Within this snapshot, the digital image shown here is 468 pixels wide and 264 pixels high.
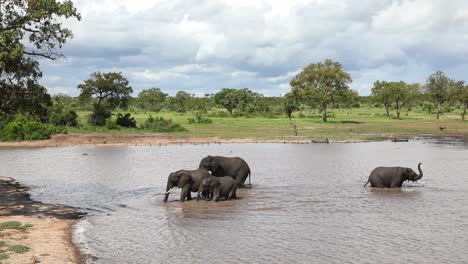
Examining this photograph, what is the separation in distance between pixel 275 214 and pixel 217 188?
2891 millimetres

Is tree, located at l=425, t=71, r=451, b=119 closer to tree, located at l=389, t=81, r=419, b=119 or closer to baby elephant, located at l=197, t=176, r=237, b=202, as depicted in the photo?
tree, located at l=389, t=81, r=419, b=119

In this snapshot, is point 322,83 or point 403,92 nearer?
point 322,83

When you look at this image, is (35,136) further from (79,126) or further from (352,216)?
(352,216)

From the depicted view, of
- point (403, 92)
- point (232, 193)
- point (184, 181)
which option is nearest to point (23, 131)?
point (184, 181)

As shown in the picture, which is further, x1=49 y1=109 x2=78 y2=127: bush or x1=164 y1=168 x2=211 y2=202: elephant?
x1=49 y1=109 x2=78 y2=127: bush

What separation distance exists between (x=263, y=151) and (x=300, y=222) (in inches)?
995

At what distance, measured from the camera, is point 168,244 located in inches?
560

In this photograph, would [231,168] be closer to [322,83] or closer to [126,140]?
[126,140]

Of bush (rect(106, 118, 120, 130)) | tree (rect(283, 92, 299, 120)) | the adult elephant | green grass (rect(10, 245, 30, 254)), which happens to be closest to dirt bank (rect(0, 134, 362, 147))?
bush (rect(106, 118, 120, 130))

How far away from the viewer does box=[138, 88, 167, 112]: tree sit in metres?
126

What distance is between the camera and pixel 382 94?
94.1 meters

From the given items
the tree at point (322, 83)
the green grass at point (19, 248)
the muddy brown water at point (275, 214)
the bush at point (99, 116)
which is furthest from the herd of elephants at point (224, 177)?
the tree at point (322, 83)

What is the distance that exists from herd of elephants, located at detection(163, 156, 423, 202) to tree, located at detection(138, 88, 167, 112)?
100310mm

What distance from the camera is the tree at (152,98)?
414 ft
